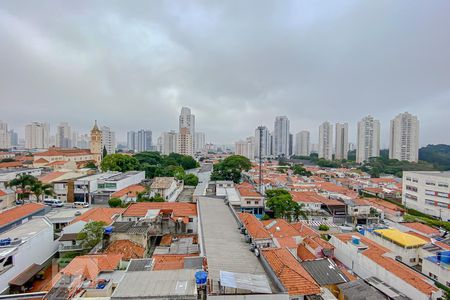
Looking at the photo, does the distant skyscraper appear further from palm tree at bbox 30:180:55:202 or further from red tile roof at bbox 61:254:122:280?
red tile roof at bbox 61:254:122:280

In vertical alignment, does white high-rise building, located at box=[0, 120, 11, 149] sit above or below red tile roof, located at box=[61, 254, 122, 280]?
above

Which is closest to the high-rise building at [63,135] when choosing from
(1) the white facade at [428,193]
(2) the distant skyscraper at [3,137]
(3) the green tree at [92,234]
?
(2) the distant skyscraper at [3,137]

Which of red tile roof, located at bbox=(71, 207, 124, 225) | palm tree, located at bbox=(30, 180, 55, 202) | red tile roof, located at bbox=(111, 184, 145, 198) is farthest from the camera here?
red tile roof, located at bbox=(111, 184, 145, 198)

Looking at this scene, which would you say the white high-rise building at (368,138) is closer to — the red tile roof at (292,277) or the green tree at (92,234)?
the red tile roof at (292,277)

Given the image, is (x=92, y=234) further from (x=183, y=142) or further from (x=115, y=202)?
(x=183, y=142)

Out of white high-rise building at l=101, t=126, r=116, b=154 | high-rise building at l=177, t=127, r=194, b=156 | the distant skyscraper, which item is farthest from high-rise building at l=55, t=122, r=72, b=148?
high-rise building at l=177, t=127, r=194, b=156

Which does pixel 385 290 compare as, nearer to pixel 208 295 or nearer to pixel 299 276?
pixel 299 276

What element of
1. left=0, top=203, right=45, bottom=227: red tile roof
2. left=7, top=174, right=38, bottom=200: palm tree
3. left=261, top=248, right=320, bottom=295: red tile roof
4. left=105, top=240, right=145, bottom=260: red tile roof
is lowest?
left=105, top=240, right=145, bottom=260: red tile roof
